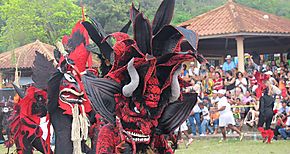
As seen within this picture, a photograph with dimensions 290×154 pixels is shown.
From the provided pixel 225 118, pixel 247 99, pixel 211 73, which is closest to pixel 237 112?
pixel 247 99

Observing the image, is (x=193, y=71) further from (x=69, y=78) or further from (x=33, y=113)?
(x=69, y=78)

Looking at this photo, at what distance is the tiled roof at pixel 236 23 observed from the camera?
20575 mm

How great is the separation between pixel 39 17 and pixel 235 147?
88.3 ft

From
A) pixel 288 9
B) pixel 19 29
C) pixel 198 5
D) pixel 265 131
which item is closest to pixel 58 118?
pixel 265 131

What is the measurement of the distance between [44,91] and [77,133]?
158 centimetres

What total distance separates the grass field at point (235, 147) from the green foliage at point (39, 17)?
22409 mm

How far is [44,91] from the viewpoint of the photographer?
7.57 meters

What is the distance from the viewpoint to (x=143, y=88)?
507cm

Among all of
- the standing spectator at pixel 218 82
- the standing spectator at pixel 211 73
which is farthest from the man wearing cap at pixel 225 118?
the standing spectator at pixel 211 73

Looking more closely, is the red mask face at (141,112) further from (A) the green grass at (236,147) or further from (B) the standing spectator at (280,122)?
(B) the standing spectator at (280,122)

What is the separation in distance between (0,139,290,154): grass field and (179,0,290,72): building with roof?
5.10m

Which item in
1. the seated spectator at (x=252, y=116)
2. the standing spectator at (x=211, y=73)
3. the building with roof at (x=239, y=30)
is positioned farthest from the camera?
the building with roof at (x=239, y=30)

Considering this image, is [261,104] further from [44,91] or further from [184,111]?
[184,111]

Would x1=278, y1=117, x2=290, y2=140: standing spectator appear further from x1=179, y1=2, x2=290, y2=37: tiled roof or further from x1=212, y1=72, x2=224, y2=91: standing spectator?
x1=179, y1=2, x2=290, y2=37: tiled roof
